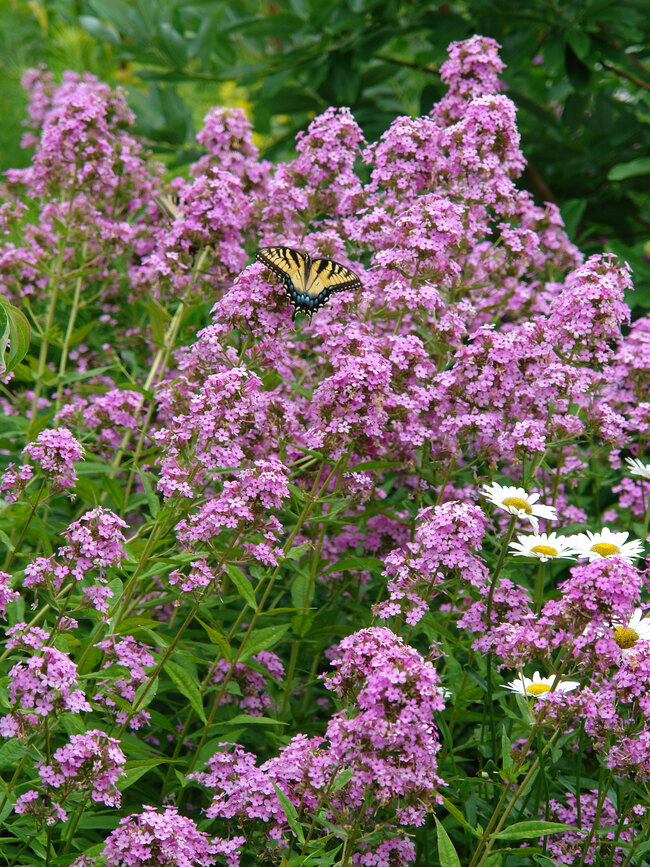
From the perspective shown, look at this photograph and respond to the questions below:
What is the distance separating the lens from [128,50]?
24.8 ft

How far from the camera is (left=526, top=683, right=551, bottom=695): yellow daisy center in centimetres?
336

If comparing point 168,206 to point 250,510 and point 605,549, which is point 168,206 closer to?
point 250,510

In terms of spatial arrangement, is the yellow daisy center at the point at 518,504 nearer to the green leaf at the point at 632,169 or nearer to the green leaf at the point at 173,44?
the green leaf at the point at 632,169

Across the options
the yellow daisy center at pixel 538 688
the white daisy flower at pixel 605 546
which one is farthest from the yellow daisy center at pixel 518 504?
the yellow daisy center at pixel 538 688

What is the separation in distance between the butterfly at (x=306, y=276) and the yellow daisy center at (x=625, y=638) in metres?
1.84

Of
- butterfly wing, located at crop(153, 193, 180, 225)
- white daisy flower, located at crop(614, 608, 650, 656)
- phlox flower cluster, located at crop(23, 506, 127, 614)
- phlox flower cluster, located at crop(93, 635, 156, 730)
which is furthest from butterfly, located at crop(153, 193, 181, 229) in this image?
white daisy flower, located at crop(614, 608, 650, 656)

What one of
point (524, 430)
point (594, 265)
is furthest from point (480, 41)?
point (524, 430)

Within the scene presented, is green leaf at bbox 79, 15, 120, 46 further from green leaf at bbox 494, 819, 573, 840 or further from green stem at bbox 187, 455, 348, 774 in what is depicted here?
green leaf at bbox 494, 819, 573, 840

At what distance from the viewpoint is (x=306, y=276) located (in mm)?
4176

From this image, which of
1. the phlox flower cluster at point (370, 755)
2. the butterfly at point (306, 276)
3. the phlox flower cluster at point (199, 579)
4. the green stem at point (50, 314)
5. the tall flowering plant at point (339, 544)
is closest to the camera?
the phlox flower cluster at point (370, 755)

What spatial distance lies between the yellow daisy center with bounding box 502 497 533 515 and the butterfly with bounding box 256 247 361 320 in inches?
46.8

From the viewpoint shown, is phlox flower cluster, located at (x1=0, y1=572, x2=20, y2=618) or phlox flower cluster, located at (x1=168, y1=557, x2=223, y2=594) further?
phlox flower cluster, located at (x1=168, y1=557, x2=223, y2=594)

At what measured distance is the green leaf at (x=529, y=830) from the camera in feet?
9.88

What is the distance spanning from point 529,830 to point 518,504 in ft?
3.97
